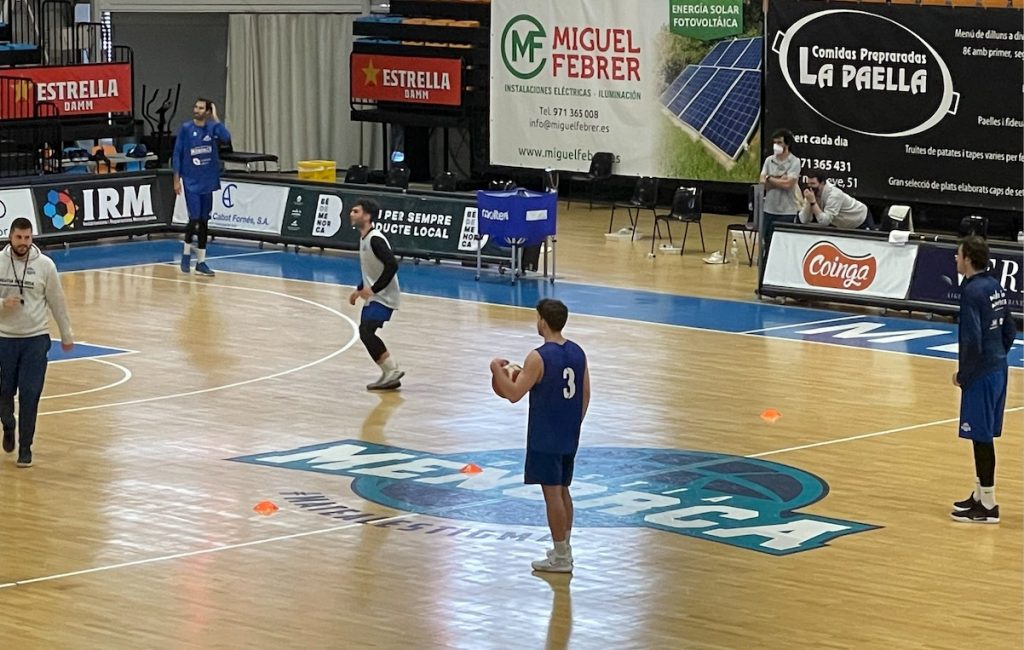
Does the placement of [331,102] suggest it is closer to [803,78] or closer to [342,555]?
[803,78]

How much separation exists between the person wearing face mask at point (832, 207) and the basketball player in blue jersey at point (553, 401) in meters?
12.3

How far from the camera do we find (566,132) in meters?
34.6

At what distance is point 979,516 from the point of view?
1363cm

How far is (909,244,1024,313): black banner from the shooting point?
22.1 meters

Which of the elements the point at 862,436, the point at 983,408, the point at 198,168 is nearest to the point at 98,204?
the point at 198,168

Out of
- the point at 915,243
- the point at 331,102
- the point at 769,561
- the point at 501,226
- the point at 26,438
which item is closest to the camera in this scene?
the point at 769,561

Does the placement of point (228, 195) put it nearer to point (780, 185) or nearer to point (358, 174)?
point (358, 174)

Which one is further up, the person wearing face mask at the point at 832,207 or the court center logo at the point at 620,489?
the person wearing face mask at the point at 832,207

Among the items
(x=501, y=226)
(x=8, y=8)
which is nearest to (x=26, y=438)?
(x=501, y=226)

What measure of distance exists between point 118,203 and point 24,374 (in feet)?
49.3

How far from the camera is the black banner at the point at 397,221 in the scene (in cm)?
2711

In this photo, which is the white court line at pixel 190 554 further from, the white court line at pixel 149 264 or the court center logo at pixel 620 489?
the white court line at pixel 149 264

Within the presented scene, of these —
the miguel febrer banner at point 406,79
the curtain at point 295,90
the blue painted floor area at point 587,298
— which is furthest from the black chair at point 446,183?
the curtain at point 295,90

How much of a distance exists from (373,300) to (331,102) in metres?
21.8
